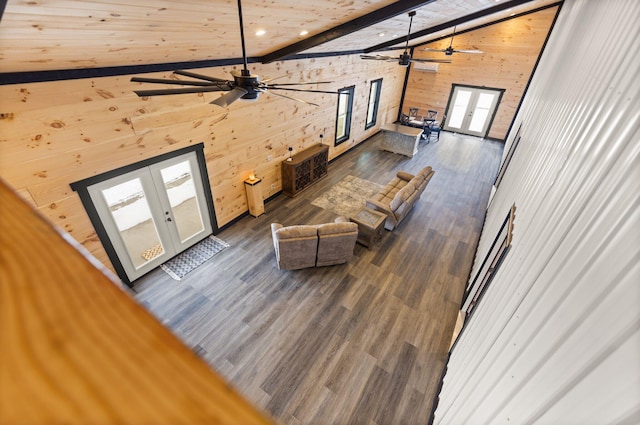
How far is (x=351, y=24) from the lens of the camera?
452 centimetres

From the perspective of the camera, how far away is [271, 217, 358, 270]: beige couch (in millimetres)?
4703

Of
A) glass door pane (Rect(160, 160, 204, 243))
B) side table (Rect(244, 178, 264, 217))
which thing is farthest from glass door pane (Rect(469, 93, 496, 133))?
glass door pane (Rect(160, 160, 204, 243))

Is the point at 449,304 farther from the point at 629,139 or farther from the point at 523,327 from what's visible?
the point at 629,139

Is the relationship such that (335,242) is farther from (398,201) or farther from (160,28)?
(160,28)

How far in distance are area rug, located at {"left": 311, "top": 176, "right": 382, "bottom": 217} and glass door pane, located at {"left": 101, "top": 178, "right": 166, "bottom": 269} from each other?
3610 millimetres

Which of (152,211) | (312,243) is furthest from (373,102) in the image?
(152,211)

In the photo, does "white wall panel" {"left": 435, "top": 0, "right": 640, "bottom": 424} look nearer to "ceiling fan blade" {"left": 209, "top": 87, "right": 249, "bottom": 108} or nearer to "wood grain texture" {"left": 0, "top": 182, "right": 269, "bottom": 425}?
"wood grain texture" {"left": 0, "top": 182, "right": 269, "bottom": 425}

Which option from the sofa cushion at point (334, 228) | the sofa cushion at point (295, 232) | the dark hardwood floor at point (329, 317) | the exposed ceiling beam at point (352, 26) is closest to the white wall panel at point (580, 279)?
the dark hardwood floor at point (329, 317)

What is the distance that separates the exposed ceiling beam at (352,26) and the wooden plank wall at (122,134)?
70 cm

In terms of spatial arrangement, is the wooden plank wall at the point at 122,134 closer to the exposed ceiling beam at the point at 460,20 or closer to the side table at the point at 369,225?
the exposed ceiling beam at the point at 460,20

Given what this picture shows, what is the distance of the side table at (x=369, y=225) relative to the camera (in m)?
5.53

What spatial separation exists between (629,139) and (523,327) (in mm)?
1081

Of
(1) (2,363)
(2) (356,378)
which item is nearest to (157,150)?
(2) (356,378)

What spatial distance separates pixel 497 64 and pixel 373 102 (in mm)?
4785
